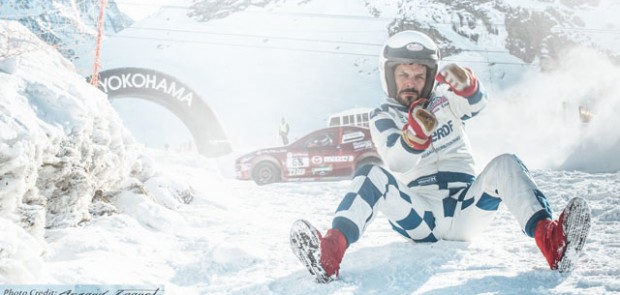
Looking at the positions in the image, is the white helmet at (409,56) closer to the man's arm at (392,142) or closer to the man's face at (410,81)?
the man's face at (410,81)

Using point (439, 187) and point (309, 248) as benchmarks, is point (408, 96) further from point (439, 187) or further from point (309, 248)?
point (309, 248)

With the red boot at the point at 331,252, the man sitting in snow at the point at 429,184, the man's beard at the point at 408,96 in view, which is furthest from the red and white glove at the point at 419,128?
the red boot at the point at 331,252

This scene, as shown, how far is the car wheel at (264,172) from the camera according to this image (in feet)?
29.7

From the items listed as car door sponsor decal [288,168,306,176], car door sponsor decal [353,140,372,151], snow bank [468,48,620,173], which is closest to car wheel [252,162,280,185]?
car door sponsor decal [288,168,306,176]

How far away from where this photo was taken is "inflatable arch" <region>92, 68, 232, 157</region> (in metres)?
9.94

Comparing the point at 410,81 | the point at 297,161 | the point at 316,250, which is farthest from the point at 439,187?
the point at 297,161

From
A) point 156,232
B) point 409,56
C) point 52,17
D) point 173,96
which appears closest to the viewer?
point 409,56

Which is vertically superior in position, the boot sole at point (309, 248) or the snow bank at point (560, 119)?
the snow bank at point (560, 119)

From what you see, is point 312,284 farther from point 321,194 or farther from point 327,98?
point 327,98

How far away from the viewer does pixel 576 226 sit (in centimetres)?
161

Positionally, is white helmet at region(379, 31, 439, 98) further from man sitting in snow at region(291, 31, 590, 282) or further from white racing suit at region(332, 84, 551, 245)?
white racing suit at region(332, 84, 551, 245)

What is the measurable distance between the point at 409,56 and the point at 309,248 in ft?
4.34

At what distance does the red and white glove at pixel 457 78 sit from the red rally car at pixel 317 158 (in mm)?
6657

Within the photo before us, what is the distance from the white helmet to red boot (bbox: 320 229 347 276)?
1085 mm
